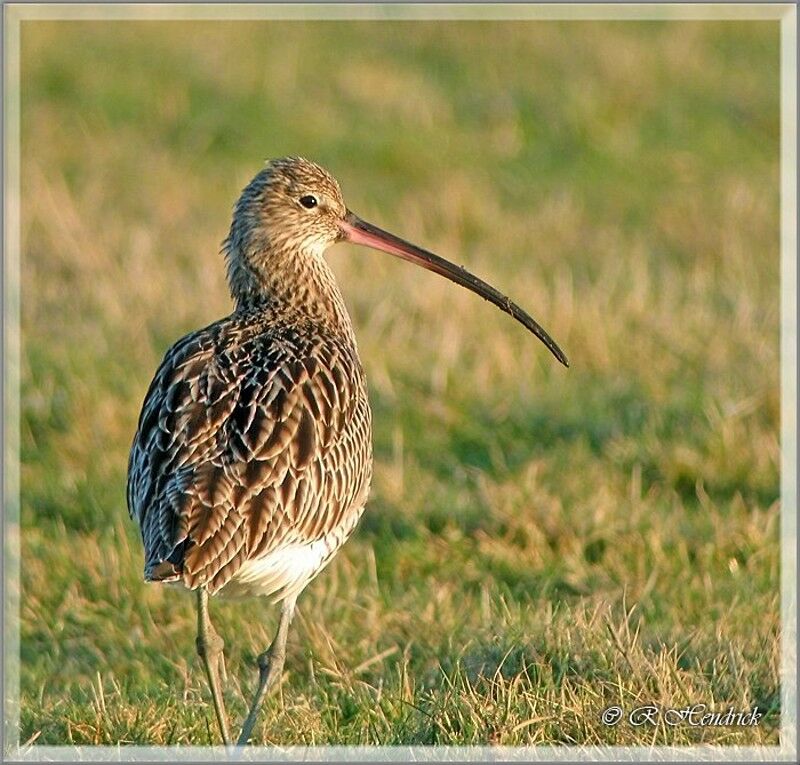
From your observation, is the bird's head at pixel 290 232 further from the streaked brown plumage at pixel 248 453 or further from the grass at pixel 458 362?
the grass at pixel 458 362

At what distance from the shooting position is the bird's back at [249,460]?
5.29m

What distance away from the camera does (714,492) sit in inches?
309

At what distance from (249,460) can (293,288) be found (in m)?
1.14

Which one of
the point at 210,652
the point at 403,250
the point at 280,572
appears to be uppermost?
the point at 403,250

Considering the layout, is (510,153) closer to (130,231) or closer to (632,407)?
(130,231)

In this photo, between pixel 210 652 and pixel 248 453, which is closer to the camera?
pixel 248 453

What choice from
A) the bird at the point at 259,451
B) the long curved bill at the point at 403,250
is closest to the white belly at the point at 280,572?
the bird at the point at 259,451

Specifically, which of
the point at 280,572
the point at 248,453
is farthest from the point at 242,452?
Answer: the point at 280,572
